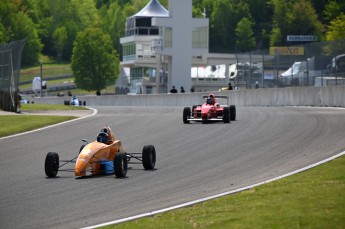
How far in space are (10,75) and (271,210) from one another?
3234 cm

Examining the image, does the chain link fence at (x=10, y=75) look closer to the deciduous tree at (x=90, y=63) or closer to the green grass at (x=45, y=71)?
the deciduous tree at (x=90, y=63)

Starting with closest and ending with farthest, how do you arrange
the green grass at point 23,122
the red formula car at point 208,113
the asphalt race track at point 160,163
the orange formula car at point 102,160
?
the asphalt race track at point 160,163, the orange formula car at point 102,160, the red formula car at point 208,113, the green grass at point 23,122

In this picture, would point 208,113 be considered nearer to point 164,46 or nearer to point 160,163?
point 160,163

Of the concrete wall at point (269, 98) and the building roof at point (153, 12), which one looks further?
the building roof at point (153, 12)

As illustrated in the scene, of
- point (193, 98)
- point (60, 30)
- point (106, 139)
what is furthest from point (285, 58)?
point (60, 30)

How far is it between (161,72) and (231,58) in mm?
16552

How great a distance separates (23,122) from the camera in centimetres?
3766

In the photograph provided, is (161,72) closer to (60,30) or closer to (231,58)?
(231,58)

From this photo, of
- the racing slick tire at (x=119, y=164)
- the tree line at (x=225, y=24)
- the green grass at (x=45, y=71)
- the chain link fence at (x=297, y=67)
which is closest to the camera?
the racing slick tire at (x=119, y=164)

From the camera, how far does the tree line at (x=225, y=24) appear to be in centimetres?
16238

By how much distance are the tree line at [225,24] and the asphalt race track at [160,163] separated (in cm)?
12068

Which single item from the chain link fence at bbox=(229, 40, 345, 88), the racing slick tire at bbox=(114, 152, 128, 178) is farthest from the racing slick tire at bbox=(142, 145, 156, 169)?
the chain link fence at bbox=(229, 40, 345, 88)

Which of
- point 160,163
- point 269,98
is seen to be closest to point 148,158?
point 160,163

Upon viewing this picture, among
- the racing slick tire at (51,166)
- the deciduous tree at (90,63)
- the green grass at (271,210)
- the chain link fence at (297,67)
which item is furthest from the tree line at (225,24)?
the green grass at (271,210)
